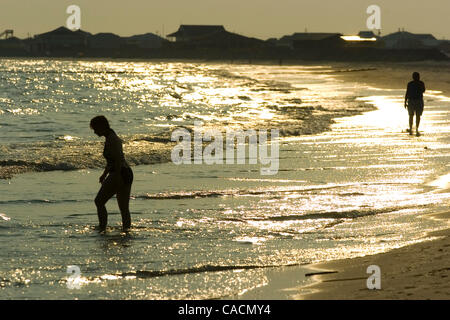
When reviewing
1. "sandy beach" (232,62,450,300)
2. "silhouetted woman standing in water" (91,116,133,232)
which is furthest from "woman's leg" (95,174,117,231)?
"sandy beach" (232,62,450,300)

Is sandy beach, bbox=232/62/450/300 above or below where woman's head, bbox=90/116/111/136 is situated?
below

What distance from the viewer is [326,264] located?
886cm

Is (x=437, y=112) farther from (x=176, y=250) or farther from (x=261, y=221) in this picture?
(x=176, y=250)

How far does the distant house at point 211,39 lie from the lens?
638 feet

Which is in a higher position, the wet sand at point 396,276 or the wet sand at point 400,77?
the wet sand at point 396,276

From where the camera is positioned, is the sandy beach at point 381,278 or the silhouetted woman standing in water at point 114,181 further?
the silhouetted woman standing in water at point 114,181

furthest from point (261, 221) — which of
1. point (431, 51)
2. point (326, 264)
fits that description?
point (431, 51)

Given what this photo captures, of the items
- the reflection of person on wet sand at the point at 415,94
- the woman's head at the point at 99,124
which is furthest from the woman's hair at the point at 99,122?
the reflection of person on wet sand at the point at 415,94

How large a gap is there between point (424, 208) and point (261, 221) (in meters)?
2.14

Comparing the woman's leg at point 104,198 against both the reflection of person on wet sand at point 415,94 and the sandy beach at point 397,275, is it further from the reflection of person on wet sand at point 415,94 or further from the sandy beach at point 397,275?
the reflection of person on wet sand at point 415,94

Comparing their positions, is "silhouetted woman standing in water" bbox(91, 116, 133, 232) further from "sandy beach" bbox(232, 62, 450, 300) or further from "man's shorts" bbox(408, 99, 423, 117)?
"man's shorts" bbox(408, 99, 423, 117)

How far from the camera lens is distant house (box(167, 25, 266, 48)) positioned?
7657 inches

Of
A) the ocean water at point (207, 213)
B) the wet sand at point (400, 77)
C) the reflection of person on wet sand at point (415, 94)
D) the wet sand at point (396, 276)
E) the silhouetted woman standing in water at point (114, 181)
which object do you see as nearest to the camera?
the wet sand at point (396, 276)

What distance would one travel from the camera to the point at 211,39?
7653 inches
